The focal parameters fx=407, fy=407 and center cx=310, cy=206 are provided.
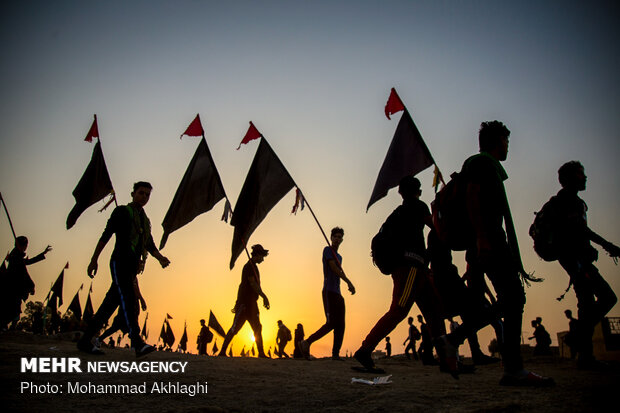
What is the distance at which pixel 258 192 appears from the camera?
7641 millimetres

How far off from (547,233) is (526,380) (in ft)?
6.87

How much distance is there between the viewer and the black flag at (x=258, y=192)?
739 centimetres

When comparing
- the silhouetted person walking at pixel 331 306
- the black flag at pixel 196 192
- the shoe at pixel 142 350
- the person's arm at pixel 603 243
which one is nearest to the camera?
the person's arm at pixel 603 243

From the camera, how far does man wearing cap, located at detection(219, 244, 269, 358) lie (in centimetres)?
704

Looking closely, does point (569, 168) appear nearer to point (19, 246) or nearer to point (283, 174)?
point (283, 174)

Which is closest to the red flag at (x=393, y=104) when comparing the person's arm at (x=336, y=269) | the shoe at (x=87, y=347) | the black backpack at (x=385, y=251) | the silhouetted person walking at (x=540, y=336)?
the person's arm at (x=336, y=269)

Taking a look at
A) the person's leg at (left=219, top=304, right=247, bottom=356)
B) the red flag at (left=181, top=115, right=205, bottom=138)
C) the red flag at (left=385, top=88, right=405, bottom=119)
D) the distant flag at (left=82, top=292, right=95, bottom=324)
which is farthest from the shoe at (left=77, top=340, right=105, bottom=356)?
the distant flag at (left=82, top=292, right=95, bottom=324)

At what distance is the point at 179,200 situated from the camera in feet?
24.5

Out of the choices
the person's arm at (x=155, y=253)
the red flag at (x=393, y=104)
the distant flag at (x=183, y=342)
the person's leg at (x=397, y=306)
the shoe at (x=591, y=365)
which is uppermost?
the red flag at (x=393, y=104)

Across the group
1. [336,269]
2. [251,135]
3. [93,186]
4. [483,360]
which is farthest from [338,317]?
[93,186]

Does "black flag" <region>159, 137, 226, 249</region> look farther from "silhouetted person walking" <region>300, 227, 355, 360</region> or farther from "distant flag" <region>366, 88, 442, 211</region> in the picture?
"distant flag" <region>366, 88, 442, 211</region>

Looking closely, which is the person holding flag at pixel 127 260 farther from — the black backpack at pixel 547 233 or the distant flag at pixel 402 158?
the black backpack at pixel 547 233

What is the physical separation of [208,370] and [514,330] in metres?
2.88

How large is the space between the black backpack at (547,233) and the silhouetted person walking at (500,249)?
157cm
